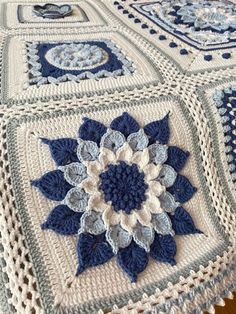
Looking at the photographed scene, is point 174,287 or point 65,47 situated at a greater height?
point 65,47

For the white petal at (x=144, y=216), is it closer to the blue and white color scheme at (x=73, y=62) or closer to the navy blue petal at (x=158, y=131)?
the navy blue petal at (x=158, y=131)

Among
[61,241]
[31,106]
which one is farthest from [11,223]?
[31,106]

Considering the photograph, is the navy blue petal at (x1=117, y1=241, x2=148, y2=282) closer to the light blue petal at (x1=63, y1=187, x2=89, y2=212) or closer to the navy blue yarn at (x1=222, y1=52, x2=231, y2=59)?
the light blue petal at (x1=63, y1=187, x2=89, y2=212)

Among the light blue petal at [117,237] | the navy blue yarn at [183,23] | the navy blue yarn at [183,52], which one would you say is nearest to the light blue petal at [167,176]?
the light blue petal at [117,237]

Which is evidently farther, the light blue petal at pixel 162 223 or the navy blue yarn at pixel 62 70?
the navy blue yarn at pixel 62 70

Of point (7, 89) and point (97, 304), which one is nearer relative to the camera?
point (97, 304)

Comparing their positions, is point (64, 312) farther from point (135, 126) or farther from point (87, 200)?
point (135, 126)

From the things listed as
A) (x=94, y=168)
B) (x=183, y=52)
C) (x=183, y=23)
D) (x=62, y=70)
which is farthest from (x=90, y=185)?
(x=183, y=23)
